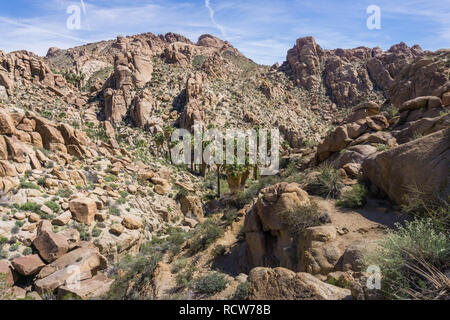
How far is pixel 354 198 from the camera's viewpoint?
391 inches

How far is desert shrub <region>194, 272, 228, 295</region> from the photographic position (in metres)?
6.73

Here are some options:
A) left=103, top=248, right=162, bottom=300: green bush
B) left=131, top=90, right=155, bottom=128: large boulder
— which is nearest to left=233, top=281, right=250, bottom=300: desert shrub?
left=103, top=248, right=162, bottom=300: green bush

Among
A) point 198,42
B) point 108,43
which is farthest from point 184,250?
point 198,42

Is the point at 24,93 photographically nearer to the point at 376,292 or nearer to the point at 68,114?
the point at 68,114

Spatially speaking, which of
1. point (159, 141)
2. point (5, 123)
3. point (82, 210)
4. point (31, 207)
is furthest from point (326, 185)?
point (159, 141)

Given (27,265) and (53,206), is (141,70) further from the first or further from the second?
(27,265)

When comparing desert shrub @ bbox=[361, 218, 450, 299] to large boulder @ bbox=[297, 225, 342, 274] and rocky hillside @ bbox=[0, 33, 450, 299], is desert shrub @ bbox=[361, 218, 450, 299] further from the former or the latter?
large boulder @ bbox=[297, 225, 342, 274]

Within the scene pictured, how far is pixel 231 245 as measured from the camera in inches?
537

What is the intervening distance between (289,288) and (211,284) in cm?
271

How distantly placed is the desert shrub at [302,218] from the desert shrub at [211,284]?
3.82 metres

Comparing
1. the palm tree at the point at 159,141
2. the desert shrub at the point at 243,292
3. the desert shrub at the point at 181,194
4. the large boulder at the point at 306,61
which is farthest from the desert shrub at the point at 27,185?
the large boulder at the point at 306,61

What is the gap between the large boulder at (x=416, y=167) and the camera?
24.2 feet

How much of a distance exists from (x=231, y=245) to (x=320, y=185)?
618cm

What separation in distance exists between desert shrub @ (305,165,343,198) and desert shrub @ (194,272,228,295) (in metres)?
7.03
